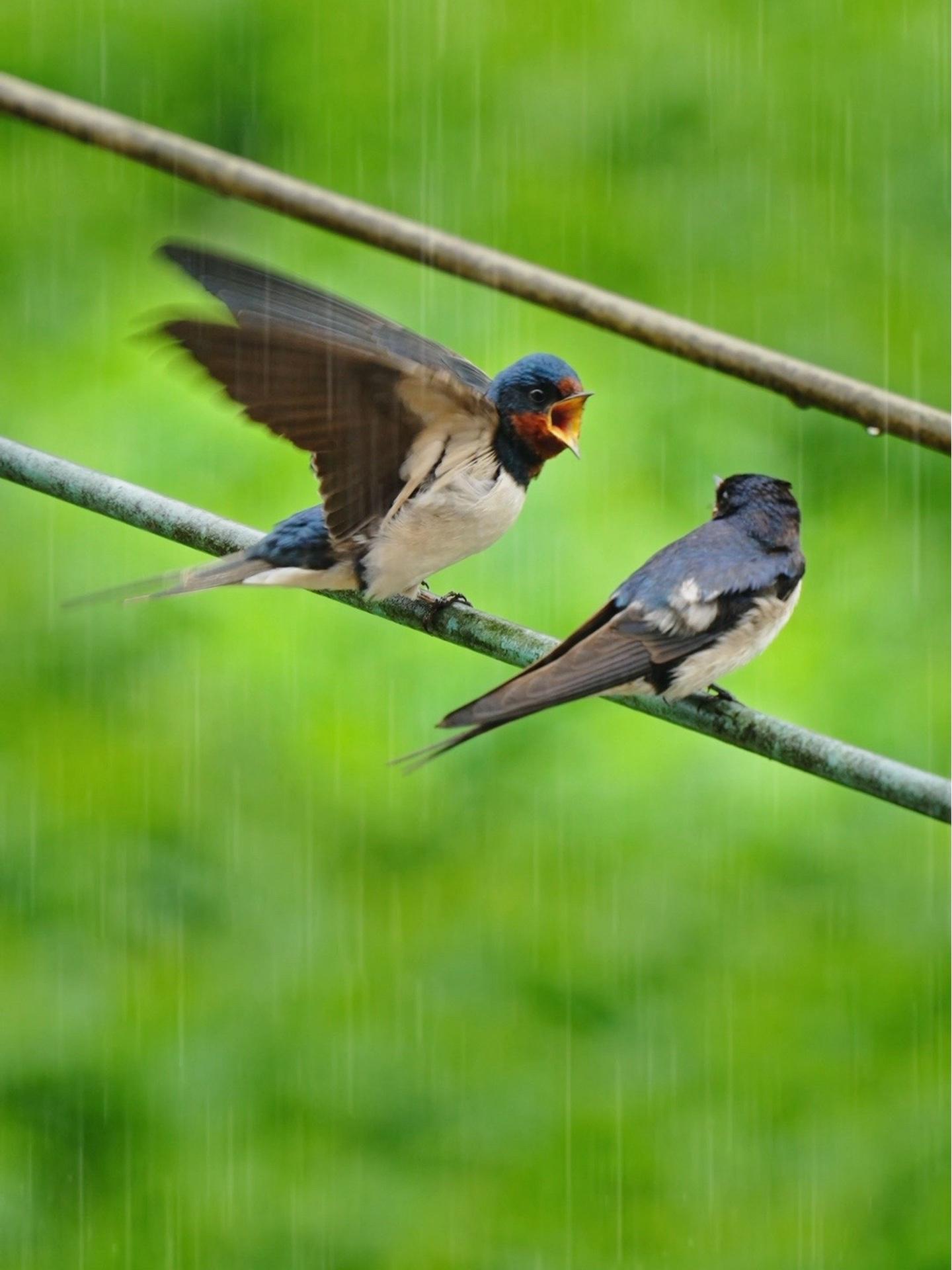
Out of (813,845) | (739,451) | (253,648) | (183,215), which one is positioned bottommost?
(813,845)

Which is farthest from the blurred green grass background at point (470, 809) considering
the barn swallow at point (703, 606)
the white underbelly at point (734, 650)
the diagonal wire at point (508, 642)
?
the diagonal wire at point (508, 642)

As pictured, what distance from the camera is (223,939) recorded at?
504 cm

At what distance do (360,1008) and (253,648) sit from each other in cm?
137

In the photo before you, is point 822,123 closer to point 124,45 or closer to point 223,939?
point 124,45

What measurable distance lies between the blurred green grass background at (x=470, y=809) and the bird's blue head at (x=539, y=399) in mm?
1671

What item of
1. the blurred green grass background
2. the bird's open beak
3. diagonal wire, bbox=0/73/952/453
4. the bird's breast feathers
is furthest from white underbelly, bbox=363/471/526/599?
the blurred green grass background

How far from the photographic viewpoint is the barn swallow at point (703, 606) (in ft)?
7.40

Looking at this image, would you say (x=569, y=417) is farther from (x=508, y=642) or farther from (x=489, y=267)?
(x=508, y=642)

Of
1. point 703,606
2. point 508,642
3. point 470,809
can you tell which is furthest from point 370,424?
point 470,809

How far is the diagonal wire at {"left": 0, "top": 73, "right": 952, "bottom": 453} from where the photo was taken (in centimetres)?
171

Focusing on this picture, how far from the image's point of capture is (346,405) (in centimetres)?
201

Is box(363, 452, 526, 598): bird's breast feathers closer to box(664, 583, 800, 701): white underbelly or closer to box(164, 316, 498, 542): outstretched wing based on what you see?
box(164, 316, 498, 542): outstretched wing

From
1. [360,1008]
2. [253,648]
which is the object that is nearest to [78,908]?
[360,1008]

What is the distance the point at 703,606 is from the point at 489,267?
2.74 ft
